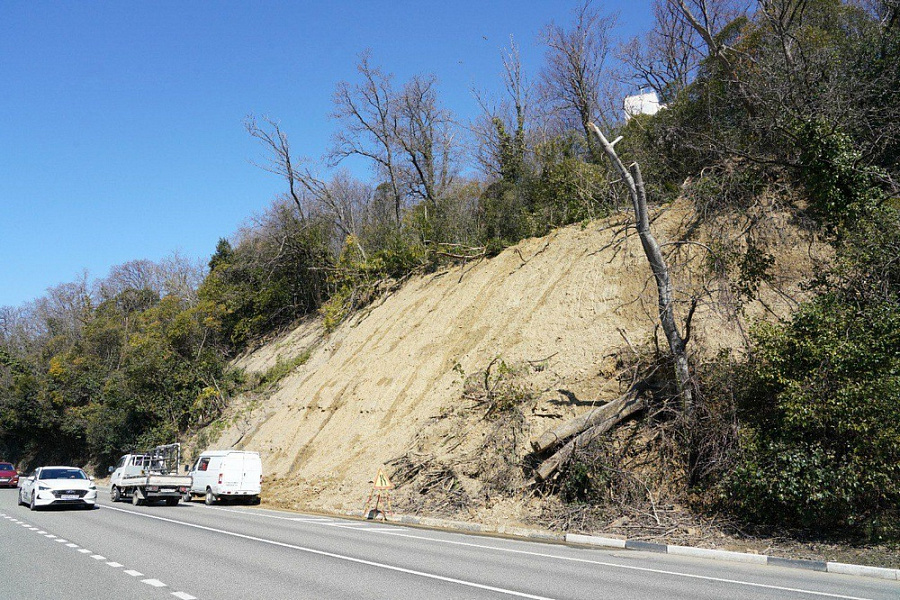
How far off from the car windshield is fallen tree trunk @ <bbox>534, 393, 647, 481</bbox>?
50.0 ft

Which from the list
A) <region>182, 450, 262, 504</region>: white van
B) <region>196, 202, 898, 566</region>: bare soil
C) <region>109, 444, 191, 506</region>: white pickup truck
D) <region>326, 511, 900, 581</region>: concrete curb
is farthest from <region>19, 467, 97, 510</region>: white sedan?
<region>326, 511, 900, 581</region>: concrete curb

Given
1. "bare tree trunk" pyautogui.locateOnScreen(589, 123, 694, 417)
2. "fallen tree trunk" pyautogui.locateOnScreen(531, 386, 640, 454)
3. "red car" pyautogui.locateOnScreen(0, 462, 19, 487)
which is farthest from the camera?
"red car" pyautogui.locateOnScreen(0, 462, 19, 487)

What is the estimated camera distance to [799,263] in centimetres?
1870

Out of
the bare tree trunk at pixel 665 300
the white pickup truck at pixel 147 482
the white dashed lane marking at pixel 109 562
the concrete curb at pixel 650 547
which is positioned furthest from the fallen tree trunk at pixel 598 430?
the white pickup truck at pixel 147 482

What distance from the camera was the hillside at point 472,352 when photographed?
18016 millimetres

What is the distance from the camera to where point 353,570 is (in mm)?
9219

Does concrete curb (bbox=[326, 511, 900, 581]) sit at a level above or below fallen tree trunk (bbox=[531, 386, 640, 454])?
below

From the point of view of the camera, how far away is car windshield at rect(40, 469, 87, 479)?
2083 centimetres

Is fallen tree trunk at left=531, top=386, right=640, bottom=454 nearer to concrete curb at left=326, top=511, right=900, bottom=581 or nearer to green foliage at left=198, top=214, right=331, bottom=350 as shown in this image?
concrete curb at left=326, top=511, right=900, bottom=581

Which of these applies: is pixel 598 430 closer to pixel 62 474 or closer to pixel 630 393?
pixel 630 393

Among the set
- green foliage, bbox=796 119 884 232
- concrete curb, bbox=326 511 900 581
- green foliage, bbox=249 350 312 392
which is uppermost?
green foliage, bbox=796 119 884 232

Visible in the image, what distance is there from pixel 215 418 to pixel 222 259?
20602 mm

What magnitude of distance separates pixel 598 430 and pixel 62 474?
57.1 ft

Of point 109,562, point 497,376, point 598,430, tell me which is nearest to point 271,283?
Result: point 497,376
